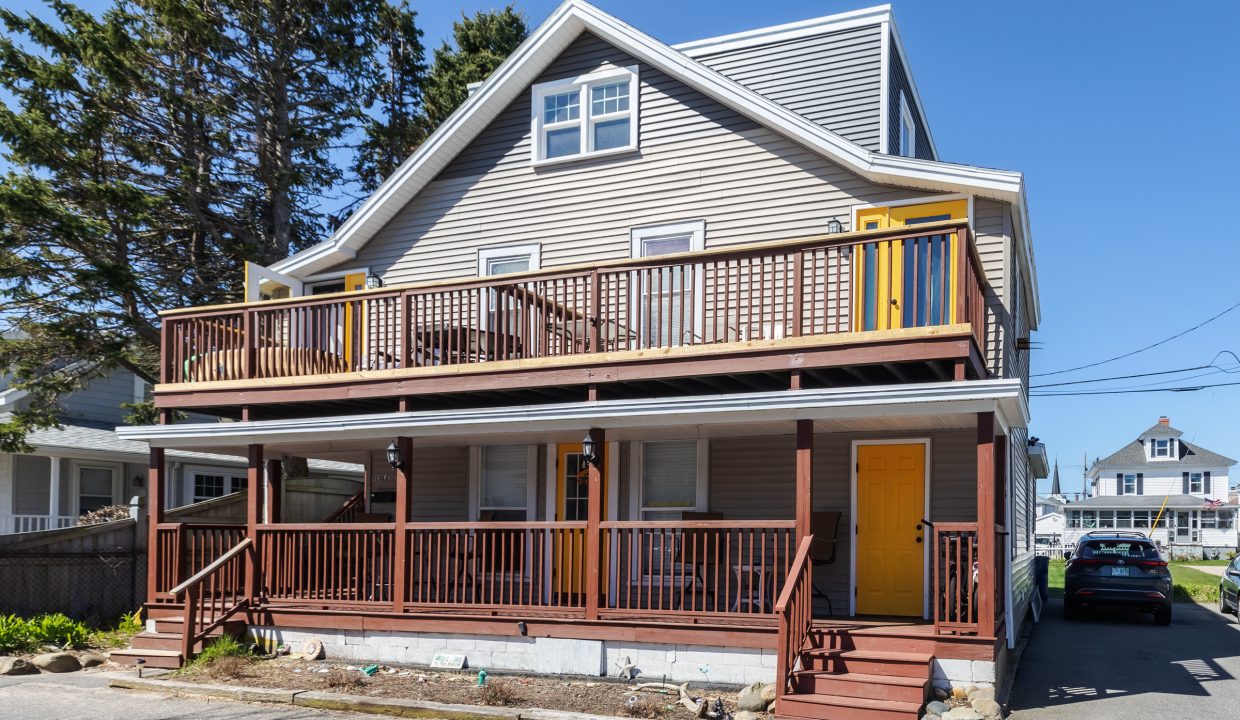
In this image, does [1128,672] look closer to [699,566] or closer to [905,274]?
[699,566]

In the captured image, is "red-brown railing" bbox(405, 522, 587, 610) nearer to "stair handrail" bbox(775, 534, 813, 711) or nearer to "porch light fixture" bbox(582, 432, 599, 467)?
"porch light fixture" bbox(582, 432, 599, 467)

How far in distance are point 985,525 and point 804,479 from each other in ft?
5.80

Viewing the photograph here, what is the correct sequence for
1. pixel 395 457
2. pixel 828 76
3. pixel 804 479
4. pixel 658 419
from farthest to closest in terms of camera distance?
pixel 828 76, pixel 395 457, pixel 658 419, pixel 804 479

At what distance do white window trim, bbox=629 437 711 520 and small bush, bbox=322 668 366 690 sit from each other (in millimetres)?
4214

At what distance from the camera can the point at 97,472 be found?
22844 mm

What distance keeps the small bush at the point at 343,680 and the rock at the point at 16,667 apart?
3995mm

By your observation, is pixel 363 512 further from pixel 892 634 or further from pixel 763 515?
pixel 892 634

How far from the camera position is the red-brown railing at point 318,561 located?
1248 centimetres

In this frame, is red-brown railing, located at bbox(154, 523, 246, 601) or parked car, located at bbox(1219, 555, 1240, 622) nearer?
red-brown railing, located at bbox(154, 523, 246, 601)

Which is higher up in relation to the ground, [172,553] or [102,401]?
[102,401]

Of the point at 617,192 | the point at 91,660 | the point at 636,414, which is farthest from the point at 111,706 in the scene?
the point at 617,192

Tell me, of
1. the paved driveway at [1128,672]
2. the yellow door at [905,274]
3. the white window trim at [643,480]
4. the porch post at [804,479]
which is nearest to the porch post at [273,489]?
the white window trim at [643,480]

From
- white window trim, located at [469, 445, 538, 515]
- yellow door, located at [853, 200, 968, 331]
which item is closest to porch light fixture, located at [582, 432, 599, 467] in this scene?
yellow door, located at [853, 200, 968, 331]

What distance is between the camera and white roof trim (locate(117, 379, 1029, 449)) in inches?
388
